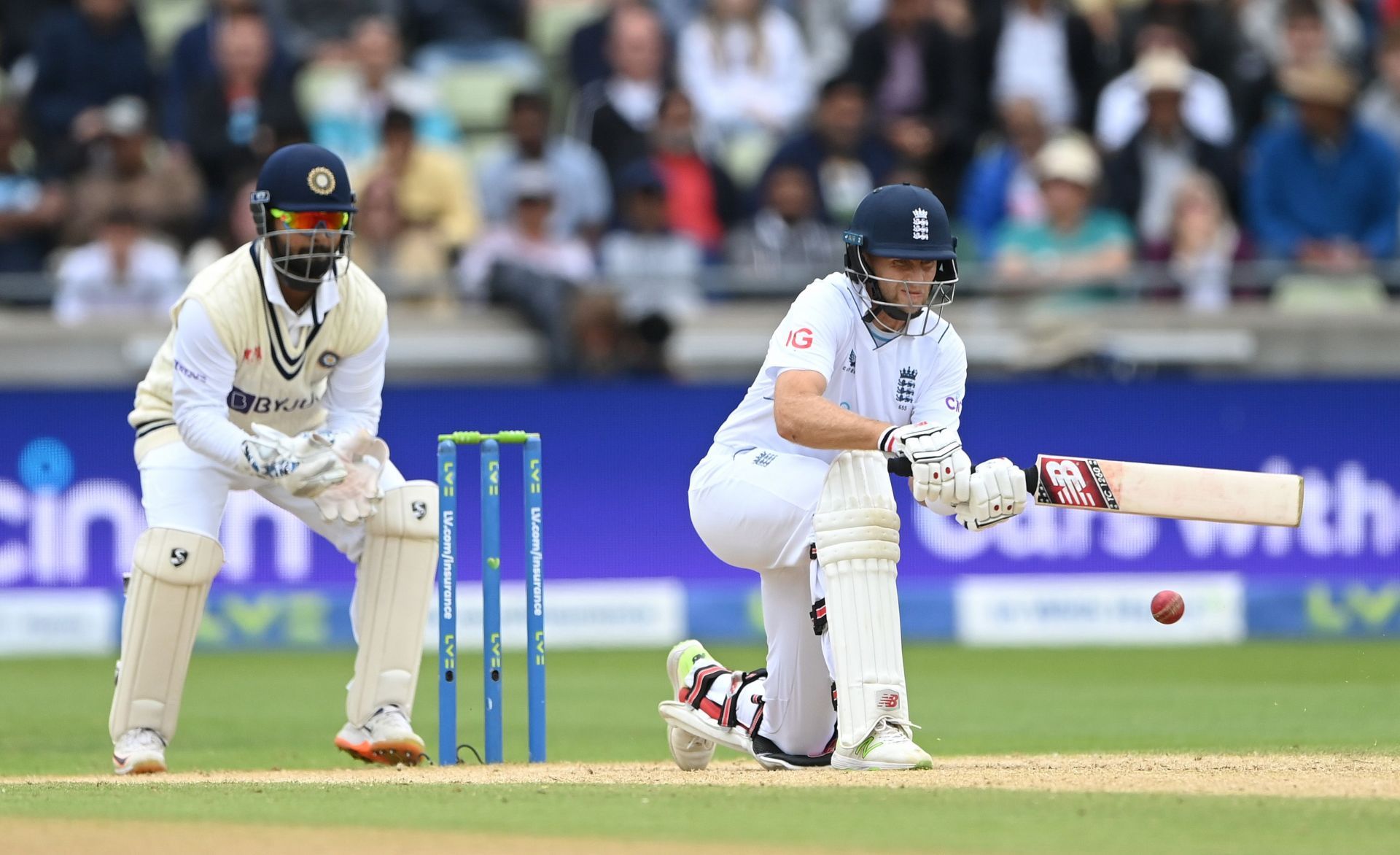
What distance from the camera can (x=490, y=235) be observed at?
10.8m

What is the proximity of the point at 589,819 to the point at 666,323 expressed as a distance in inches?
228

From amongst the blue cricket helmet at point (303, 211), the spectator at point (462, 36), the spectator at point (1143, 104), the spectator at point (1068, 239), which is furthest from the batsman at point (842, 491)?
the spectator at point (462, 36)

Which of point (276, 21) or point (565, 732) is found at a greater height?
point (276, 21)

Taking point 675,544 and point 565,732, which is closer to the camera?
point 565,732

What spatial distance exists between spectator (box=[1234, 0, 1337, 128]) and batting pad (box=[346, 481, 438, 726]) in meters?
6.52

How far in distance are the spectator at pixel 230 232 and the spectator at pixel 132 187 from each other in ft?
0.51

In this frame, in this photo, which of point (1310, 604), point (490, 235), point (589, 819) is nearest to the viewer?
point (589, 819)

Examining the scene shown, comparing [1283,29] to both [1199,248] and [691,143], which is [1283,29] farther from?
[691,143]

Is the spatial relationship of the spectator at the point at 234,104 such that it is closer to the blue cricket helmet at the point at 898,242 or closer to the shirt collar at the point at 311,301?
the shirt collar at the point at 311,301

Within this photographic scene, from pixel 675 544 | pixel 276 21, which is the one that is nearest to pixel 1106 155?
pixel 675 544

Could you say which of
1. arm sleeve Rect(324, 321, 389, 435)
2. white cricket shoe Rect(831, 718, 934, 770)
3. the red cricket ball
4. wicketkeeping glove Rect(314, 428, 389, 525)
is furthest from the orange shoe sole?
the red cricket ball

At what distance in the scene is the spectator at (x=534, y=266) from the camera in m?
10.1

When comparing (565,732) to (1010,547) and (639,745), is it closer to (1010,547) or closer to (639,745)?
(639,745)

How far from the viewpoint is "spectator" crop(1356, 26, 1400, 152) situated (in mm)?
11305
